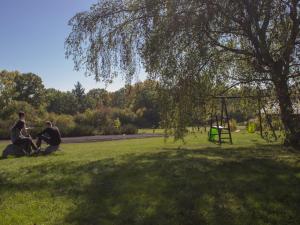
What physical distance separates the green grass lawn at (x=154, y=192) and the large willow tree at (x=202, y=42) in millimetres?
2046

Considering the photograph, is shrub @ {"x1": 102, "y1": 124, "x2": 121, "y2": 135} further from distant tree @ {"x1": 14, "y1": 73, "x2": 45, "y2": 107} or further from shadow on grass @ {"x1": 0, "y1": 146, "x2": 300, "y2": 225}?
distant tree @ {"x1": 14, "y1": 73, "x2": 45, "y2": 107}

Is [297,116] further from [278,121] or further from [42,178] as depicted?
[42,178]

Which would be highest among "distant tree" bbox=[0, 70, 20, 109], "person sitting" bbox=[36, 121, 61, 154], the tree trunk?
"distant tree" bbox=[0, 70, 20, 109]

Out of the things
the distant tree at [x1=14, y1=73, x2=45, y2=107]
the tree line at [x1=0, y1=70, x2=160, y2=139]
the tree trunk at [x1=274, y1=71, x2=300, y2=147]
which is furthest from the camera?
the distant tree at [x1=14, y1=73, x2=45, y2=107]

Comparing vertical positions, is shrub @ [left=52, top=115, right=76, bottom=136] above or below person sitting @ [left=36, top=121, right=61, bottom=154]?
above

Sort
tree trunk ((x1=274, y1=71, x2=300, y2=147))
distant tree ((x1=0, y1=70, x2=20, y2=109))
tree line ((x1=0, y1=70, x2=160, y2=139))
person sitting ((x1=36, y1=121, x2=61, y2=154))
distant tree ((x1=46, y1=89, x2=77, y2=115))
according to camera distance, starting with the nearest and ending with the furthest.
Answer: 1. tree trunk ((x1=274, y1=71, x2=300, y2=147))
2. tree line ((x1=0, y1=70, x2=160, y2=139))
3. person sitting ((x1=36, y1=121, x2=61, y2=154))
4. distant tree ((x1=0, y1=70, x2=20, y2=109))
5. distant tree ((x1=46, y1=89, x2=77, y2=115))

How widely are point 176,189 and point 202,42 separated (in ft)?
16.0

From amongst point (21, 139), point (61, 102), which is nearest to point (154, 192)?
point (21, 139)

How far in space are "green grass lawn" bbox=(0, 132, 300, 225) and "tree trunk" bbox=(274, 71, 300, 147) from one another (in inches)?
36.2

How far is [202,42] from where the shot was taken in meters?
11.2

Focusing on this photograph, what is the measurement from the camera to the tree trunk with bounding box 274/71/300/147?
10.0 meters

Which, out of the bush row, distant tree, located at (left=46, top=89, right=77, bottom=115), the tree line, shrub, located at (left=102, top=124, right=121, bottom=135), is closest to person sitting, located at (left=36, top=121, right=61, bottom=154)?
the tree line

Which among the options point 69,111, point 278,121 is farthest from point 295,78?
point 69,111

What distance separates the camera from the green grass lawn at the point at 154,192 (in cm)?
705
